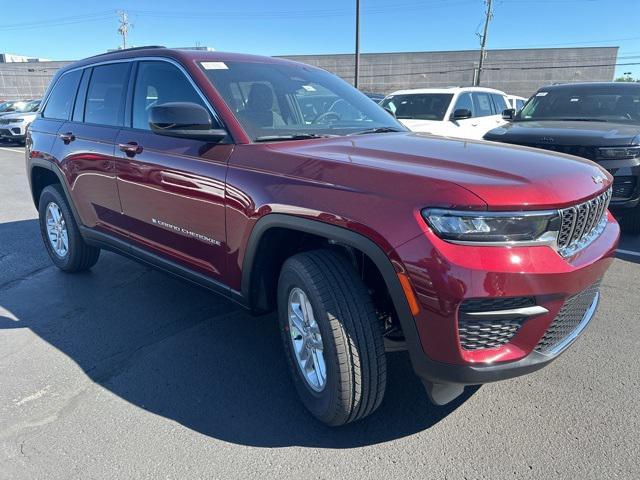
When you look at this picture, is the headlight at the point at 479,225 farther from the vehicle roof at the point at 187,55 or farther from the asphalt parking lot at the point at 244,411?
the vehicle roof at the point at 187,55

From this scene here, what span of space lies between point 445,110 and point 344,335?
8.06 meters

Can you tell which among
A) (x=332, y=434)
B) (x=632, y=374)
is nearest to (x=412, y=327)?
(x=332, y=434)

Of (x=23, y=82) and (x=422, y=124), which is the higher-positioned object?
(x=23, y=82)

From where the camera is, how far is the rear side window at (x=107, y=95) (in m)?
3.71

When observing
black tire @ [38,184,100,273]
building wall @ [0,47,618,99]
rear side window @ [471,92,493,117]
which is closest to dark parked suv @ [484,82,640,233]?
rear side window @ [471,92,493,117]

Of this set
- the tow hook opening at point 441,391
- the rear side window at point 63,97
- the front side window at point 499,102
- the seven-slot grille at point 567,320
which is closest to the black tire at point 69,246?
the rear side window at point 63,97

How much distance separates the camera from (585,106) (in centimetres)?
693

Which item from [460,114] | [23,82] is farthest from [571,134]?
[23,82]

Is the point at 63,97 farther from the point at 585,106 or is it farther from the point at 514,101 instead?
the point at 514,101

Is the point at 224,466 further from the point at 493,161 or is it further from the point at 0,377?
the point at 493,161

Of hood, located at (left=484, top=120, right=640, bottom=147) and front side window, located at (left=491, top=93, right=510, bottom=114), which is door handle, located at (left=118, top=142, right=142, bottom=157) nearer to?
hood, located at (left=484, top=120, right=640, bottom=147)

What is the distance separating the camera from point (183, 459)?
230cm

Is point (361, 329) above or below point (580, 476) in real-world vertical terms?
above

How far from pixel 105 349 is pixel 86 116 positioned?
6.59ft
